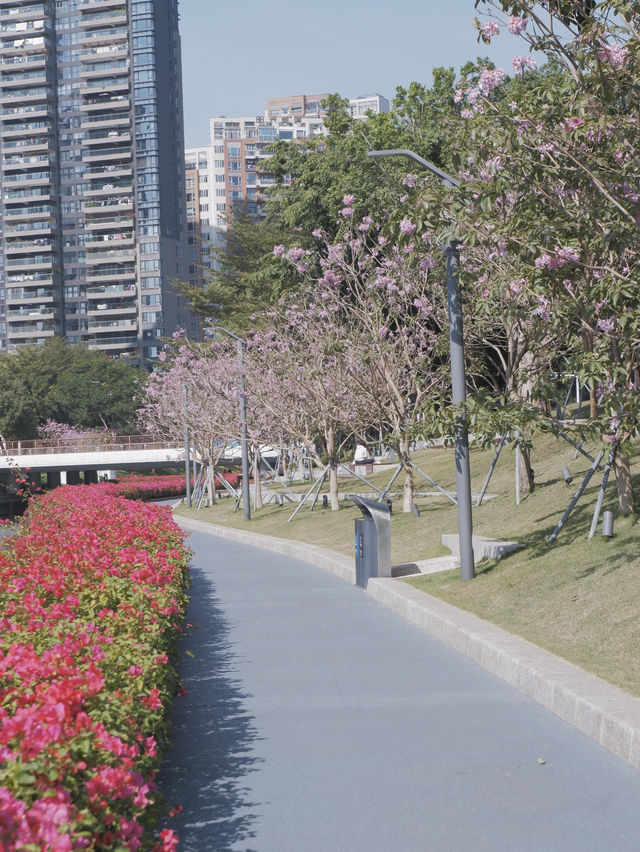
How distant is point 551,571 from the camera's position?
558 inches

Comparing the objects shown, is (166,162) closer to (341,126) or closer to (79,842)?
(341,126)

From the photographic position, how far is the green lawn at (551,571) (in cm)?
1045

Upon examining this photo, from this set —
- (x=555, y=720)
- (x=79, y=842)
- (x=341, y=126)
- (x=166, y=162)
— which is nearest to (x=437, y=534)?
(x=555, y=720)

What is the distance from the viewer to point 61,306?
14400cm

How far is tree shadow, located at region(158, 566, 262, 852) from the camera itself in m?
6.04

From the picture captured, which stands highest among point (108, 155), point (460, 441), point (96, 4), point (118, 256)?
point (96, 4)

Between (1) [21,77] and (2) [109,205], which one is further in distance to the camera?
(1) [21,77]

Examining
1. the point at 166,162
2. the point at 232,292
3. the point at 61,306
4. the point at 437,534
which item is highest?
the point at 166,162

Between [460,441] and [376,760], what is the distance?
868cm

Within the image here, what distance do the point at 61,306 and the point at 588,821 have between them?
469ft

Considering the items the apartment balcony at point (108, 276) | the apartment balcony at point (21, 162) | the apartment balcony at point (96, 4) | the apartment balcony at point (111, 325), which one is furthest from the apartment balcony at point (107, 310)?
the apartment balcony at point (96, 4)

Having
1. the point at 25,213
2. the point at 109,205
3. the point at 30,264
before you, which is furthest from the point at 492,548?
the point at 25,213

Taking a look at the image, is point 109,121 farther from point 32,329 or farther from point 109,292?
point 32,329

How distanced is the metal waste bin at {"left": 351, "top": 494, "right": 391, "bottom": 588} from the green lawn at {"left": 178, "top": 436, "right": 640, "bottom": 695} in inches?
28.9
